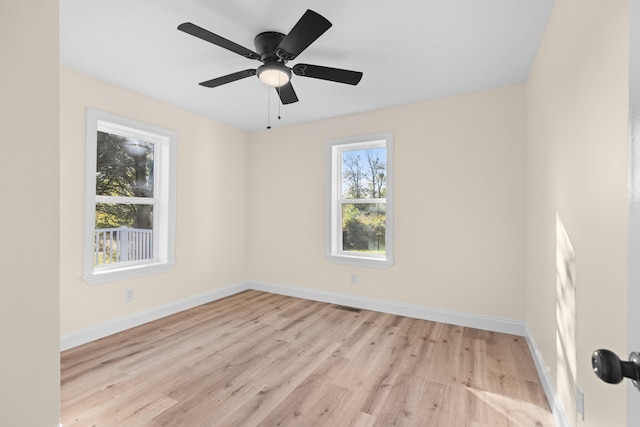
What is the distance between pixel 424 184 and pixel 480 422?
234cm

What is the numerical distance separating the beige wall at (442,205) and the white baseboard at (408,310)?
0.23 ft

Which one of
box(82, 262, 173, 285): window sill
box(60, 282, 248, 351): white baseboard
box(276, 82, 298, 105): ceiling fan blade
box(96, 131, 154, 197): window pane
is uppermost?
box(276, 82, 298, 105): ceiling fan blade

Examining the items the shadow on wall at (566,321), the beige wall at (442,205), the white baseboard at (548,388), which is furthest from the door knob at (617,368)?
the beige wall at (442,205)

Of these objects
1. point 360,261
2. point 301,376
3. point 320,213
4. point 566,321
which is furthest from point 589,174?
point 320,213

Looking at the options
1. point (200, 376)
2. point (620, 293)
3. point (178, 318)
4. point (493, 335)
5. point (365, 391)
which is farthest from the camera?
point (178, 318)

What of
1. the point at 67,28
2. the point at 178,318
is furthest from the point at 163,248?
the point at 67,28

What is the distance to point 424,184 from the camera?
3.46 m

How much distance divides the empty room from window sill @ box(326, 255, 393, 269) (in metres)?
0.03

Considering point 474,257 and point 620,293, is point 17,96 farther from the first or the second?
point 474,257

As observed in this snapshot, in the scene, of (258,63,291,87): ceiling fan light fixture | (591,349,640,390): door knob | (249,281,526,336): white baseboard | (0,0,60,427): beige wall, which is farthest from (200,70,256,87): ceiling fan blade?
(249,281,526,336): white baseboard

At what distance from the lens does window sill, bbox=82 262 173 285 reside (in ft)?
9.50

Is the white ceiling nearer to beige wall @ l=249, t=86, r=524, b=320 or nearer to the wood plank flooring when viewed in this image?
beige wall @ l=249, t=86, r=524, b=320

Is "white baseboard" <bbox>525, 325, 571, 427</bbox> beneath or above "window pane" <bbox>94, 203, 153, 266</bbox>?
beneath

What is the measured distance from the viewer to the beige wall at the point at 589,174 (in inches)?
40.1
